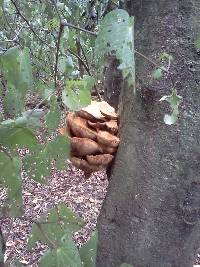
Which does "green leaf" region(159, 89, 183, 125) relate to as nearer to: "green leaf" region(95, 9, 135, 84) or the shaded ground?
"green leaf" region(95, 9, 135, 84)

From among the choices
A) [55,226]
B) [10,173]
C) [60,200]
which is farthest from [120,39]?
Result: [60,200]

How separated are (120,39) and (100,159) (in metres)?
0.33

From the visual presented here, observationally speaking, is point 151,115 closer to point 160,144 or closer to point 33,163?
point 160,144

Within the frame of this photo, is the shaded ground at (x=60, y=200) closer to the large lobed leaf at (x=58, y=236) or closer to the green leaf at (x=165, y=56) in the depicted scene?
the large lobed leaf at (x=58, y=236)

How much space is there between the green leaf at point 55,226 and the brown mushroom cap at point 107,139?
145 mm

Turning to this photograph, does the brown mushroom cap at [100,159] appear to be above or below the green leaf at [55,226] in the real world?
above

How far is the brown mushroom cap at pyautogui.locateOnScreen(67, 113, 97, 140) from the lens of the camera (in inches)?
31.0

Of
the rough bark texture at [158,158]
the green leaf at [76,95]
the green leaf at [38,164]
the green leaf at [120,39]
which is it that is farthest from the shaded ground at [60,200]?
the green leaf at [120,39]

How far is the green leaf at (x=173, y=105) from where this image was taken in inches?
24.1

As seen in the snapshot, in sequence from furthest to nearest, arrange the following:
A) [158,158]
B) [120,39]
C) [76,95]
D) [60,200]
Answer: [60,200] < [158,158] < [76,95] < [120,39]

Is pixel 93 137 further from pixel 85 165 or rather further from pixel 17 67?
pixel 17 67

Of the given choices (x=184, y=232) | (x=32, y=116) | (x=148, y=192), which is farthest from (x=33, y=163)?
(x=184, y=232)

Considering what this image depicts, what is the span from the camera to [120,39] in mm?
489

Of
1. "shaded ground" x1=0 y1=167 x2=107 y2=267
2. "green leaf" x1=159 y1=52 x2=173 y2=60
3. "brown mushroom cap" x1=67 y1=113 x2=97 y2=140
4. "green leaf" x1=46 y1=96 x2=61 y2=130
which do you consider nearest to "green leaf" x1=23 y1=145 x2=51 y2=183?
"green leaf" x1=46 y1=96 x2=61 y2=130
